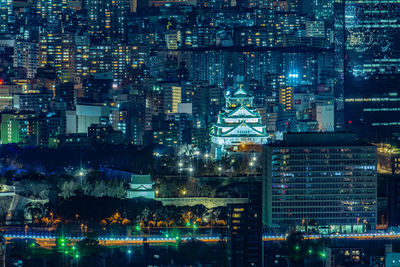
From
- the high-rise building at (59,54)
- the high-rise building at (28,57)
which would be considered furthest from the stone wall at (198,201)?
the high-rise building at (28,57)

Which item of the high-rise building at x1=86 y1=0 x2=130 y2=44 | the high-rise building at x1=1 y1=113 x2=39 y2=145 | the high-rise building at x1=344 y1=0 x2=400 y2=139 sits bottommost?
the high-rise building at x1=1 y1=113 x2=39 y2=145

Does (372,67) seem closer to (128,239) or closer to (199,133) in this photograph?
(199,133)

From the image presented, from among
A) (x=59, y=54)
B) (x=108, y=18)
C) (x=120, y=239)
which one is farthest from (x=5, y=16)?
(x=120, y=239)

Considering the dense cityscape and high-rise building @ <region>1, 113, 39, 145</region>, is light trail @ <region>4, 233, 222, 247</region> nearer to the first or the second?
the dense cityscape

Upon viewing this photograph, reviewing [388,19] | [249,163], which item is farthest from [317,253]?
[388,19]

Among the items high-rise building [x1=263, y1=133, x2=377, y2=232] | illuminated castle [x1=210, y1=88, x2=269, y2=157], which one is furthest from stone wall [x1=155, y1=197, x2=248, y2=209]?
illuminated castle [x1=210, y1=88, x2=269, y2=157]

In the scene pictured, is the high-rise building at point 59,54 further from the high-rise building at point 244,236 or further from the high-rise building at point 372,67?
the high-rise building at point 244,236

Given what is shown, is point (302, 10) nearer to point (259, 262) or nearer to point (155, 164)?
point (155, 164)
